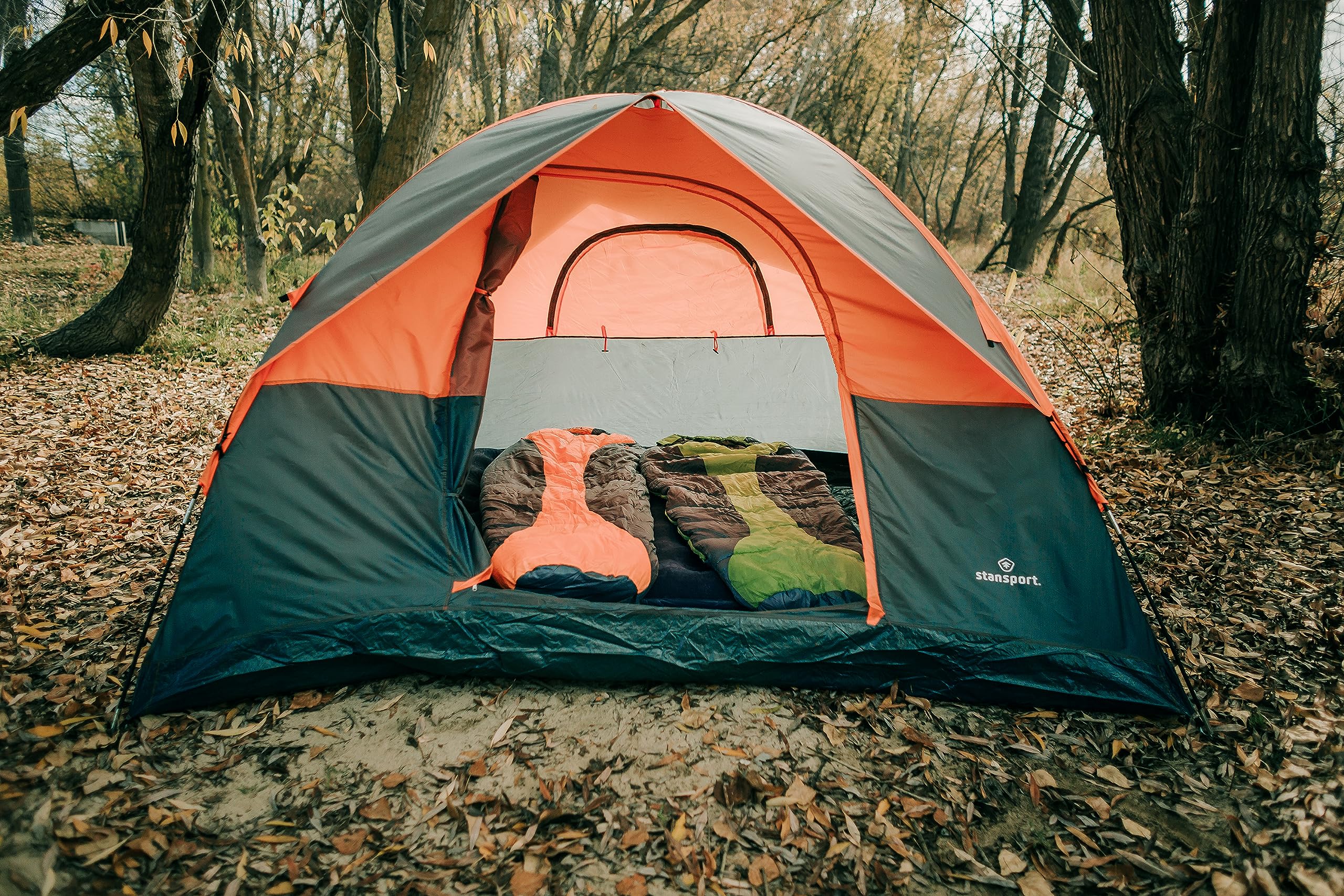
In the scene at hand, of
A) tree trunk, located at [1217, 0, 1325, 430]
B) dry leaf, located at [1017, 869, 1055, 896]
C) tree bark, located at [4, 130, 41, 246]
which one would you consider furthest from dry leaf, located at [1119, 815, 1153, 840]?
tree bark, located at [4, 130, 41, 246]

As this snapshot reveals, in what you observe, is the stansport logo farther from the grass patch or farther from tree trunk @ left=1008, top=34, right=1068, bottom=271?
tree trunk @ left=1008, top=34, right=1068, bottom=271


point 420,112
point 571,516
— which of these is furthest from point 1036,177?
point 571,516

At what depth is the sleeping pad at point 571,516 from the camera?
2.48 meters

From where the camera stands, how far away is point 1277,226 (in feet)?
10.8

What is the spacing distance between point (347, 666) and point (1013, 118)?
12.1 m

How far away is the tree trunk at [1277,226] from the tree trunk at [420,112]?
442 centimetres

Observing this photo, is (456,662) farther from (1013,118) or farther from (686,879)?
(1013,118)

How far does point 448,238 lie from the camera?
2684 millimetres

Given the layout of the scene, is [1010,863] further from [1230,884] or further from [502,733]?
[502,733]

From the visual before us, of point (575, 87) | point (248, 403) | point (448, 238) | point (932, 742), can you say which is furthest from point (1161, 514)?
point (575, 87)

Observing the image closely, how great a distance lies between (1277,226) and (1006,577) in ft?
8.02

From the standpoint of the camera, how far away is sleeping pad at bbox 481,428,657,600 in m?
2.48

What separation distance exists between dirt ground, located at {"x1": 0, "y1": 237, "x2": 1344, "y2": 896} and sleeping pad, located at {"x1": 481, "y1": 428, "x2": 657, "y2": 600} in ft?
1.15

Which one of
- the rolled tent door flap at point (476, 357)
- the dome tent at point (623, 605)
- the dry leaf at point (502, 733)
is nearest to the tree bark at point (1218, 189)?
the dome tent at point (623, 605)
